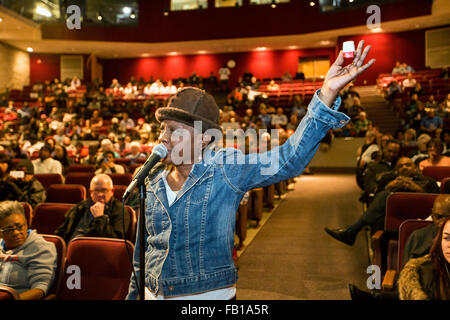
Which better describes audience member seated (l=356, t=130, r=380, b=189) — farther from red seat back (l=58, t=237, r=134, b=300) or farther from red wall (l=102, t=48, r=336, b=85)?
red wall (l=102, t=48, r=336, b=85)

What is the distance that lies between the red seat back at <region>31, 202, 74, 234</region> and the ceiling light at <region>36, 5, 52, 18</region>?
50.7ft

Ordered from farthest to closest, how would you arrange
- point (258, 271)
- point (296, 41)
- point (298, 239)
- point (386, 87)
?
1. point (296, 41)
2. point (386, 87)
3. point (298, 239)
4. point (258, 271)

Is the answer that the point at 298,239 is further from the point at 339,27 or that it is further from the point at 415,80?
the point at 339,27

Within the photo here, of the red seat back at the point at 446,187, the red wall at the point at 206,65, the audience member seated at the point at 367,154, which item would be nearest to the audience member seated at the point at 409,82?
the red wall at the point at 206,65

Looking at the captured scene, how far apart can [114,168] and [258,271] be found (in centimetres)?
280

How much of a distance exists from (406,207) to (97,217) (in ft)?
7.78

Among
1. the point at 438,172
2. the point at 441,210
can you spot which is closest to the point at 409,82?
the point at 438,172

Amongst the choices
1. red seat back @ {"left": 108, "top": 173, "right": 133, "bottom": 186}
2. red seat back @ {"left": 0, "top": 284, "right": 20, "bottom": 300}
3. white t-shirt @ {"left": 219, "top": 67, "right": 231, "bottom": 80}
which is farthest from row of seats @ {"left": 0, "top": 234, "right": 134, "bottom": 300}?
white t-shirt @ {"left": 219, "top": 67, "right": 231, "bottom": 80}

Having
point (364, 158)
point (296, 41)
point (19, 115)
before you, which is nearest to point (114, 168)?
point (364, 158)

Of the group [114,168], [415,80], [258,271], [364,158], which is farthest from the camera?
[415,80]

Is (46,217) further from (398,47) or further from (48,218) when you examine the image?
(398,47)

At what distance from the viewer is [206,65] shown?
20922 mm

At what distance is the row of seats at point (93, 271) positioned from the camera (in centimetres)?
236

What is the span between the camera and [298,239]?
15.5 ft
